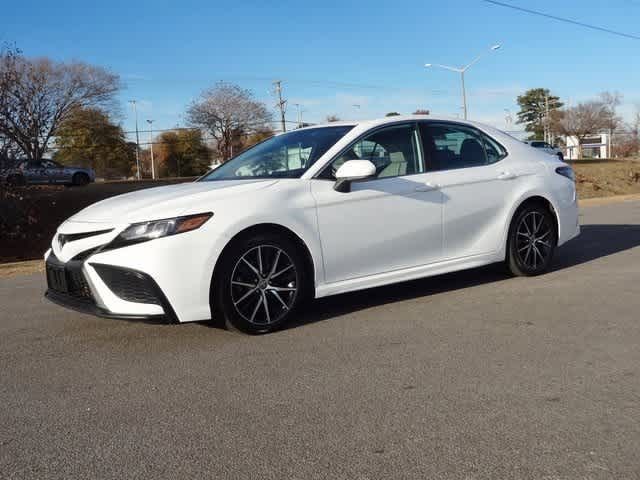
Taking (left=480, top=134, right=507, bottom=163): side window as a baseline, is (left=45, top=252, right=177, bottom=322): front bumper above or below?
below

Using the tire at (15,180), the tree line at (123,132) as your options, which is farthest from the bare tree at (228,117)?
the tire at (15,180)

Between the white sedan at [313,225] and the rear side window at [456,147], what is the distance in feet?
0.04

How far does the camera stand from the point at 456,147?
608 cm

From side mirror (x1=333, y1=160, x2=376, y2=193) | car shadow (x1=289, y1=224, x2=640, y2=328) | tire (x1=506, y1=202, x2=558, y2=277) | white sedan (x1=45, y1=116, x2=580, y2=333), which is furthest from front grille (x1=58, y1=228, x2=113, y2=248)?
tire (x1=506, y1=202, x2=558, y2=277)

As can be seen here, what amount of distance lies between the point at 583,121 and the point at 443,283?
82.1 metres

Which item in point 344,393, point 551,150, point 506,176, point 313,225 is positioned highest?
point 551,150

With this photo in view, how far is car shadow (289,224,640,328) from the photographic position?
18.3ft

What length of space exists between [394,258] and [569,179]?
2597 mm

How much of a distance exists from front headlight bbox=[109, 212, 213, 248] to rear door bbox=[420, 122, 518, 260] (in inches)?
91.0

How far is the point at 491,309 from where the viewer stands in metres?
5.29

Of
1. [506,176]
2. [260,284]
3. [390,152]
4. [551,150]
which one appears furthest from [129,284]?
[551,150]

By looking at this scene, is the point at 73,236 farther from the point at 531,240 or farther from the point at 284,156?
the point at 531,240

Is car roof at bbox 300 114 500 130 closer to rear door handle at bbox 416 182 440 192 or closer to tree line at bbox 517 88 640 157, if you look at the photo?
rear door handle at bbox 416 182 440 192

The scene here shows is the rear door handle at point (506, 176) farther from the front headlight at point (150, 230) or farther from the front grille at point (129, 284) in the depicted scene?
the front grille at point (129, 284)
